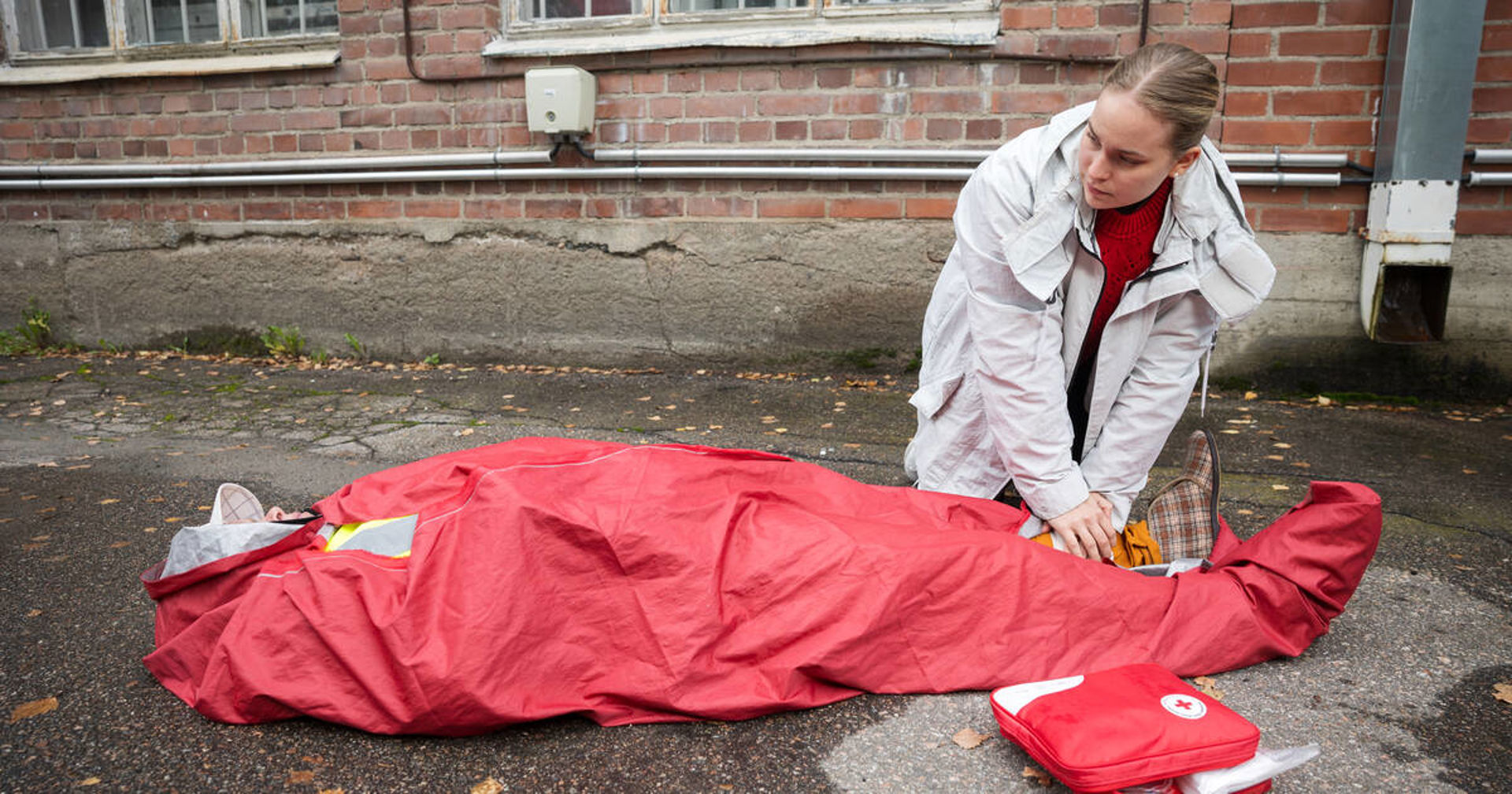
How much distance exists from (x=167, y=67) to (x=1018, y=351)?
549 cm

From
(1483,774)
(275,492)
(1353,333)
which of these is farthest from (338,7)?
(1483,774)

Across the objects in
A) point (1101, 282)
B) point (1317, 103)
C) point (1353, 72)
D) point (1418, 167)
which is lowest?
point (1101, 282)

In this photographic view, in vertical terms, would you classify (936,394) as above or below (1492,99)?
below

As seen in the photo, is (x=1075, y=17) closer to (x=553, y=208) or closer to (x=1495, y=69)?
(x=1495, y=69)

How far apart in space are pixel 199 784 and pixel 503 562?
0.62 meters

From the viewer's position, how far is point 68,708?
75.5 inches

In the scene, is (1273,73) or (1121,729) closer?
(1121,729)

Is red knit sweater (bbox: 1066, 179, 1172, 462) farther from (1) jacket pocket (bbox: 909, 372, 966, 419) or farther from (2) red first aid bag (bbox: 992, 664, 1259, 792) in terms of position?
(2) red first aid bag (bbox: 992, 664, 1259, 792)

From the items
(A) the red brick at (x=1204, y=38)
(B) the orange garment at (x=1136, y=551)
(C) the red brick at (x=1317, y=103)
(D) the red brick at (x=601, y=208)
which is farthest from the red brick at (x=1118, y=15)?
(B) the orange garment at (x=1136, y=551)

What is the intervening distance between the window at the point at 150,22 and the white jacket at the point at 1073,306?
468 cm

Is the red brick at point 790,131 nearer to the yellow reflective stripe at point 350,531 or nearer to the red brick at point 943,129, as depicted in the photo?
the red brick at point 943,129

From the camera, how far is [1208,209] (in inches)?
85.2

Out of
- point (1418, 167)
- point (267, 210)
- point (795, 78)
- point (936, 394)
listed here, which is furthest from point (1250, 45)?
point (267, 210)

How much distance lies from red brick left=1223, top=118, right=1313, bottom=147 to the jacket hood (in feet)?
7.76
